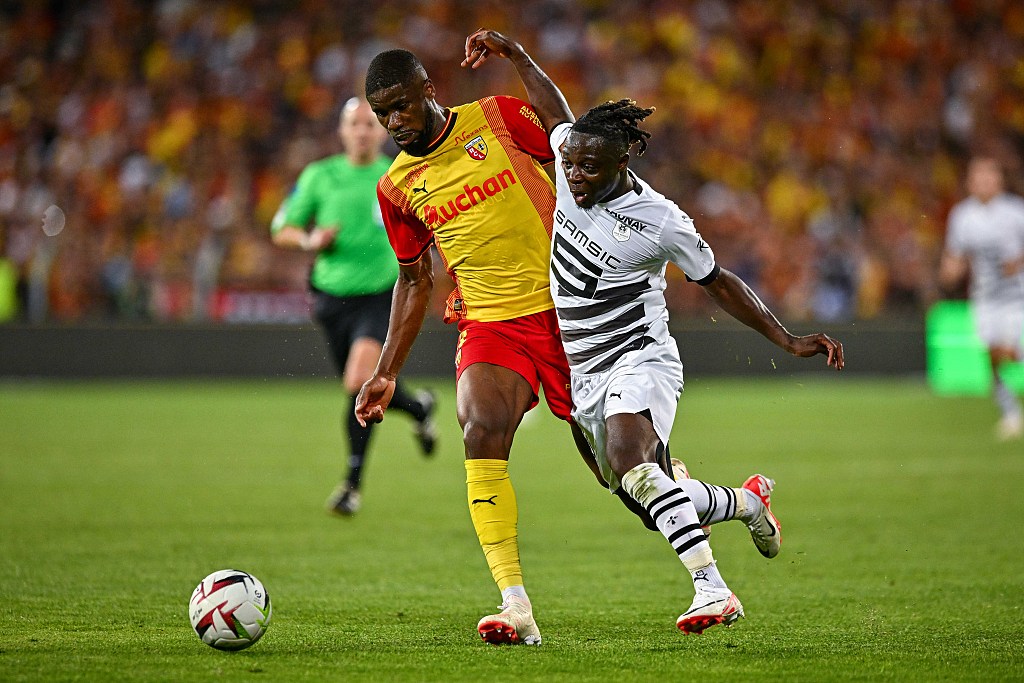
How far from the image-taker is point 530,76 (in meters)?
5.71

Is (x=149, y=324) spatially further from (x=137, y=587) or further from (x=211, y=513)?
(x=137, y=587)

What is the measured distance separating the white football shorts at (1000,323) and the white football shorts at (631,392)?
9624 mm

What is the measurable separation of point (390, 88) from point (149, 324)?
14.4 meters

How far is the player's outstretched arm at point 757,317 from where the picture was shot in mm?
5164

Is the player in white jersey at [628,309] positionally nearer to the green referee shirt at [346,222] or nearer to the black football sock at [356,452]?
the black football sock at [356,452]

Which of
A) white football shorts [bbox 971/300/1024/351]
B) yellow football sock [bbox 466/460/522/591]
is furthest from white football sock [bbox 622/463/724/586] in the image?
white football shorts [bbox 971/300/1024/351]

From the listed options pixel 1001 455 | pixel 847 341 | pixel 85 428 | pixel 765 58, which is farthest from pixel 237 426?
pixel 765 58

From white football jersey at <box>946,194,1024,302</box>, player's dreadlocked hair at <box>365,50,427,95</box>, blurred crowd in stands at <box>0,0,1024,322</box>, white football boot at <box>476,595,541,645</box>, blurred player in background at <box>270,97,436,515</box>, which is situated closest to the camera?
white football boot at <box>476,595,541,645</box>

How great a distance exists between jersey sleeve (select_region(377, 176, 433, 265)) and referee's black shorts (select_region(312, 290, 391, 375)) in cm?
340

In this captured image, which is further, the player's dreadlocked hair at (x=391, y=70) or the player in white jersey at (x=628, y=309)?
the player's dreadlocked hair at (x=391, y=70)

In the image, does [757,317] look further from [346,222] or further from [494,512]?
[346,222]

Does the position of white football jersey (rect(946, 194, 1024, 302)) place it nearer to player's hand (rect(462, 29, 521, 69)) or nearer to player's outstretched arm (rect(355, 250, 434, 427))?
player's hand (rect(462, 29, 521, 69))

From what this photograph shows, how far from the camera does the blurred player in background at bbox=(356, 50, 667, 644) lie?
213 inches

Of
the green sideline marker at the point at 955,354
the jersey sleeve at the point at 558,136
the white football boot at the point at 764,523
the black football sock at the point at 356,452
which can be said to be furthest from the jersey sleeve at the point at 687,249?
the green sideline marker at the point at 955,354
